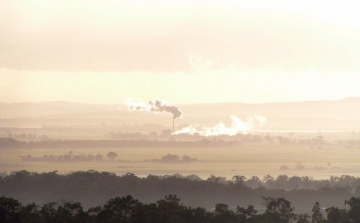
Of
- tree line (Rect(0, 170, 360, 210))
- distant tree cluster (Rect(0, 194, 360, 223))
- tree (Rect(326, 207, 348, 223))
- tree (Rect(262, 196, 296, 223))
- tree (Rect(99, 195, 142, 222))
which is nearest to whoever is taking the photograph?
distant tree cluster (Rect(0, 194, 360, 223))

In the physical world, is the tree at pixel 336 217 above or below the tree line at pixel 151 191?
below

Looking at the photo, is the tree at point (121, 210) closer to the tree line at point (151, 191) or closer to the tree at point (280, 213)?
the tree at point (280, 213)

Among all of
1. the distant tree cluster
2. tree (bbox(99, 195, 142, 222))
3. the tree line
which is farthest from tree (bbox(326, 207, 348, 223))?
the tree line

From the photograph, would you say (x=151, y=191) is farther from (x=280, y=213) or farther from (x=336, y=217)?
(x=336, y=217)

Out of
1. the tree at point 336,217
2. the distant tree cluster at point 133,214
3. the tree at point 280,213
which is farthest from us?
the tree at point 280,213

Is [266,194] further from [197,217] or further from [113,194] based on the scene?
[197,217]

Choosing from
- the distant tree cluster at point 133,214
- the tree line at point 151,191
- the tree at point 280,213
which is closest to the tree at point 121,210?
the distant tree cluster at point 133,214

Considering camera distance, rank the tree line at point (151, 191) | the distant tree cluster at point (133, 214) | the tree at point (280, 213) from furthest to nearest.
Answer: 1. the tree line at point (151, 191)
2. the tree at point (280, 213)
3. the distant tree cluster at point (133, 214)

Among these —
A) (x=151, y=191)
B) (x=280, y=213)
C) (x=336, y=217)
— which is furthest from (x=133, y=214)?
(x=151, y=191)

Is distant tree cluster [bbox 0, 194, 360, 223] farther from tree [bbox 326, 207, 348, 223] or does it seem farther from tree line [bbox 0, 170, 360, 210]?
tree line [bbox 0, 170, 360, 210]

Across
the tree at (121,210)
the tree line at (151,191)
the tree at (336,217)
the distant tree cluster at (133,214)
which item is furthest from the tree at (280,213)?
the tree line at (151,191)

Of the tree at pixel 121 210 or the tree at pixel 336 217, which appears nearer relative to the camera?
the tree at pixel 121 210

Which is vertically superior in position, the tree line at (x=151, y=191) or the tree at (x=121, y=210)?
the tree line at (x=151, y=191)

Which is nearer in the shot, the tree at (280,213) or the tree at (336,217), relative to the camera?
the tree at (336,217)
